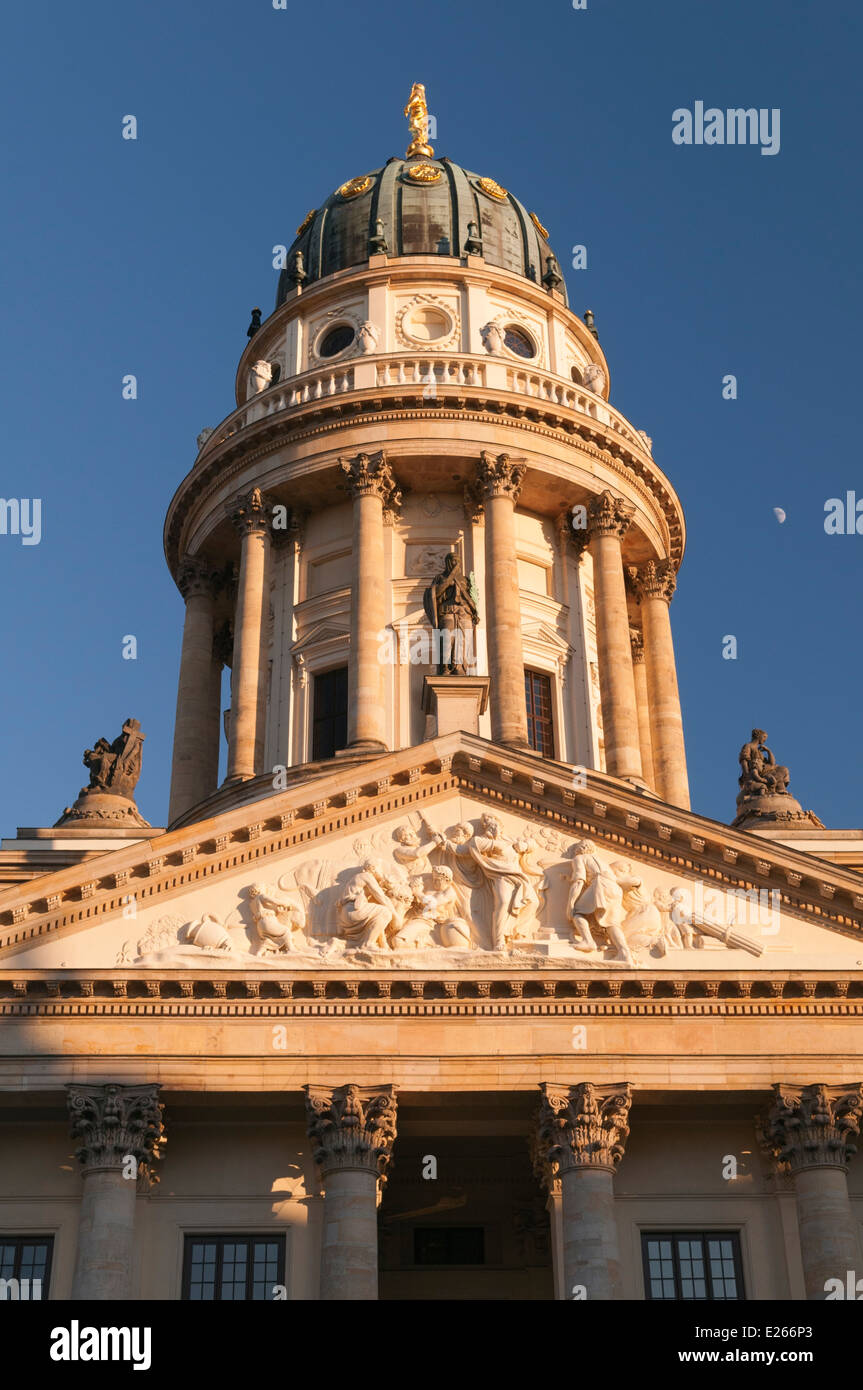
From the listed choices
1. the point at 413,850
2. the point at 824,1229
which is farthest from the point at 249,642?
the point at 824,1229

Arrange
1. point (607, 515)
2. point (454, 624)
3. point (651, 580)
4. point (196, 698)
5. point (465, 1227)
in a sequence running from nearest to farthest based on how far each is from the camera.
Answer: point (465, 1227)
point (454, 624)
point (607, 515)
point (196, 698)
point (651, 580)

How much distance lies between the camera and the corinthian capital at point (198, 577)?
1905 inches

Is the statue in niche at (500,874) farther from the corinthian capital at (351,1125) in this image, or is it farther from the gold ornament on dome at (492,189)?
the gold ornament on dome at (492,189)

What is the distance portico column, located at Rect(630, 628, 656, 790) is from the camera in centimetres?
4578

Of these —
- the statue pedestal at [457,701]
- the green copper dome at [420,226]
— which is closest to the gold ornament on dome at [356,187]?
the green copper dome at [420,226]

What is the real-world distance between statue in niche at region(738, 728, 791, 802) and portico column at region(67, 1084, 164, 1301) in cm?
1794

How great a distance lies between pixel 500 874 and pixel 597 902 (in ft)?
5.47

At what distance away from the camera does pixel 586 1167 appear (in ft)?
86.9

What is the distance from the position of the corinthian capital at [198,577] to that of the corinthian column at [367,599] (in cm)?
579

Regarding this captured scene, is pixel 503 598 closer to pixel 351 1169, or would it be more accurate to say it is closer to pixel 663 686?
pixel 663 686

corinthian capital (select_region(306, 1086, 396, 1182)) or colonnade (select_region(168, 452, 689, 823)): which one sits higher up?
colonnade (select_region(168, 452, 689, 823))

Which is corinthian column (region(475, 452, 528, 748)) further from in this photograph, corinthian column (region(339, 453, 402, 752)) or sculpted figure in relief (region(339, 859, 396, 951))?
sculpted figure in relief (region(339, 859, 396, 951))

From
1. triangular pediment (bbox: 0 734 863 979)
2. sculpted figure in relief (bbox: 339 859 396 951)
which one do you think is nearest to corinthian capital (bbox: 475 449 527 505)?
triangular pediment (bbox: 0 734 863 979)
